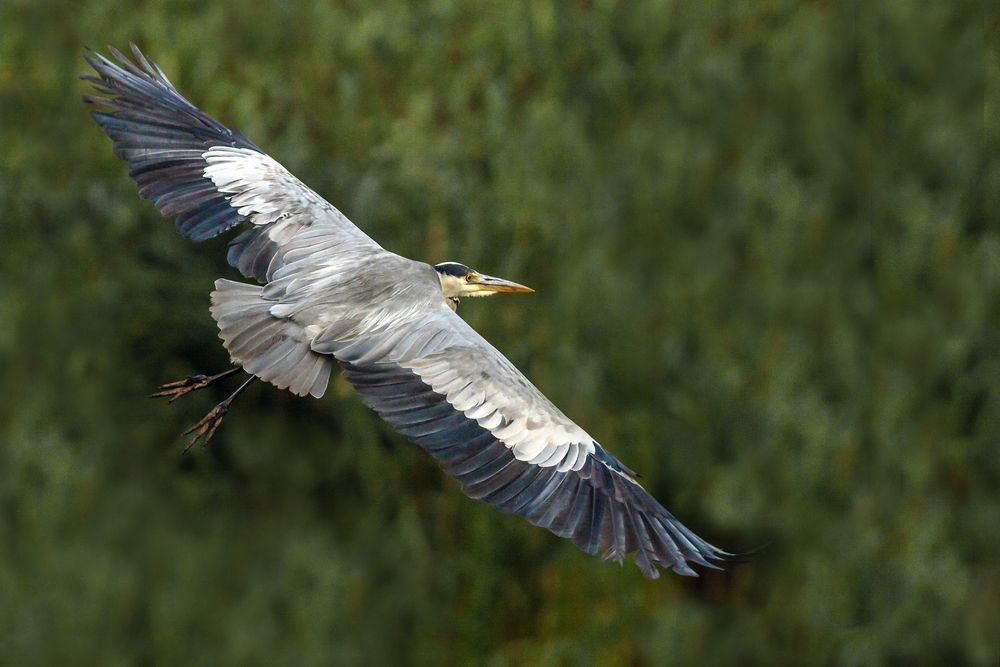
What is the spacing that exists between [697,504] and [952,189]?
13.0ft

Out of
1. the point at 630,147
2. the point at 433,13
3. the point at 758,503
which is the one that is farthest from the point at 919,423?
the point at 433,13

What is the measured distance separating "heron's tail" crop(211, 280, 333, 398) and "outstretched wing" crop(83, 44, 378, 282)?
16.4 inches

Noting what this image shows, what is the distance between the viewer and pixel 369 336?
6.21 metres

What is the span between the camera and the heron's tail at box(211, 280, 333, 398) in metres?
6.11

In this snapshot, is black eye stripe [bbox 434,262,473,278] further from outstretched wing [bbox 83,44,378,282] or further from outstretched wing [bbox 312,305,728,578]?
outstretched wing [bbox 312,305,728,578]

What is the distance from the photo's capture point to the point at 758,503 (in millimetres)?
12031

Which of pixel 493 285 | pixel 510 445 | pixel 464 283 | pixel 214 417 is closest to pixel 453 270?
pixel 464 283

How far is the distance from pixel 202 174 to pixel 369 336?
4.71 ft

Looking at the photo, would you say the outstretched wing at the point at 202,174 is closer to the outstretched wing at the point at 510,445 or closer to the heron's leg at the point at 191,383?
the heron's leg at the point at 191,383

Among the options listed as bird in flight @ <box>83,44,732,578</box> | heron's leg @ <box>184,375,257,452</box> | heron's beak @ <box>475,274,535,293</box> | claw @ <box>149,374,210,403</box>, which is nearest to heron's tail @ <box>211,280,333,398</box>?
bird in flight @ <box>83,44,732,578</box>

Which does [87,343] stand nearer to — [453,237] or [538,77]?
[453,237]

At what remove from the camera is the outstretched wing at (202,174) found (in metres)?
6.86

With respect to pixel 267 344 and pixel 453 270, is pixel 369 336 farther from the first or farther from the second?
pixel 453 270

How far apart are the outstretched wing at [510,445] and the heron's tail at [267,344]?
0.09 m
